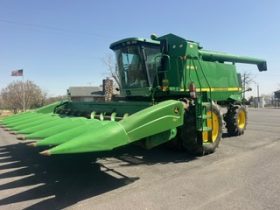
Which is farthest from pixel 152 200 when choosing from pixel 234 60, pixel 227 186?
pixel 234 60

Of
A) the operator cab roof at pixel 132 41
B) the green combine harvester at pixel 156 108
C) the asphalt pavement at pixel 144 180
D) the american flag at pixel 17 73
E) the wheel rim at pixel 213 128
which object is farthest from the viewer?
the american flag at pixel 17 73

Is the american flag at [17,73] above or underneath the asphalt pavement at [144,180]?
above

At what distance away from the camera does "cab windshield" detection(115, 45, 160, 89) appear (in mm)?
8365

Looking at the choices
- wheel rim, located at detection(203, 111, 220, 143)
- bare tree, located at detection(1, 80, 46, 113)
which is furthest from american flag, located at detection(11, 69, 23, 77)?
wheel rim, located at detection(203, 111, 220, 143)

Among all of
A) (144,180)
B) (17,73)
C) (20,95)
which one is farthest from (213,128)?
(20,95)

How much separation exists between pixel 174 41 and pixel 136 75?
55.6 inches

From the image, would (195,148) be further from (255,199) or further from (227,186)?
(255,199)

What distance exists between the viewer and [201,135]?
702 cm

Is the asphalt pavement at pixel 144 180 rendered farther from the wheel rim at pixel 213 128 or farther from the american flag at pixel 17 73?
the american flag at pixel 17 73

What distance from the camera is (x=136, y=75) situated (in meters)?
8.71

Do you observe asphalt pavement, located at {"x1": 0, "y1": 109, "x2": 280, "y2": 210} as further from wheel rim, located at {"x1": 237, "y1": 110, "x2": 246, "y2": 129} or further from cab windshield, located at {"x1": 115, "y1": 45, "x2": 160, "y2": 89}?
wheel rim, located at {"x1": 237, "y1": 110, "x2": 246, "y2": 129}

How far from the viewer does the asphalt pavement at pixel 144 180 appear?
4.44 m

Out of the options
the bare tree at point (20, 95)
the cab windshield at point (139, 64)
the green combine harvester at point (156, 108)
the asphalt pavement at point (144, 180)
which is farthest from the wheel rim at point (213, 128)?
the bare tree at point (20, 95)

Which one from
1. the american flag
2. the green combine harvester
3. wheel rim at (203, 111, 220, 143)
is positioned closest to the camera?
Answer: the green combine harvester
